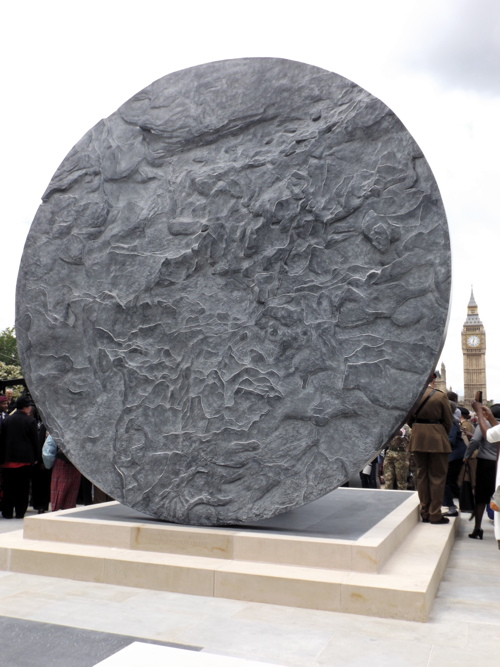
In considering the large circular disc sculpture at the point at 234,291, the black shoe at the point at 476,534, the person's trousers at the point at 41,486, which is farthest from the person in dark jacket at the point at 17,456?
the black shoe at the point at 476,534

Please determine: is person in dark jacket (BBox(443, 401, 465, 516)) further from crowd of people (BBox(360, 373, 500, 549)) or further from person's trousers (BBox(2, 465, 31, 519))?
person's trousers (BBox(2, 465, 31, 519))

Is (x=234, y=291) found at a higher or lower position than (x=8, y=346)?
lower

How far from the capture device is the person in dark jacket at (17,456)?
704cm

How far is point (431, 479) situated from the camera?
5.44 metres

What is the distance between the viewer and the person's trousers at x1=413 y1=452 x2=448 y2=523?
5.39 m

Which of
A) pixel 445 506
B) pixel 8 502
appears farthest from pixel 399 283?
pixel 8 502

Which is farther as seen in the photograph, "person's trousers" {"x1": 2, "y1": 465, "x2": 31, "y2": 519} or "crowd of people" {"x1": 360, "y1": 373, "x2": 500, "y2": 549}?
"person's trousers" {"x1": 2, "y1": 465, "x2": 31, "y2": 519}

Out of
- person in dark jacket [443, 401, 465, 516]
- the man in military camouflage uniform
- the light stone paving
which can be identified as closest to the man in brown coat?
the light stone paving

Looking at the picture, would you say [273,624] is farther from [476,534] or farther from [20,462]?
[20,462]

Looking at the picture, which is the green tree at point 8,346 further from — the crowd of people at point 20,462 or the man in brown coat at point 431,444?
the man in brown coat at point 431,444

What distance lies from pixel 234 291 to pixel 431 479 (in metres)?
2.34

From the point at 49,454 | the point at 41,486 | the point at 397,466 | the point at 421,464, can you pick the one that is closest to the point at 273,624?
the point at 421,464

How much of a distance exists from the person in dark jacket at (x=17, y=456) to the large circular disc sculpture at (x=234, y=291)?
90.9 inches

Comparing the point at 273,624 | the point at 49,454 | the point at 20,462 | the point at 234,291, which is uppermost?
the point at 234,291
